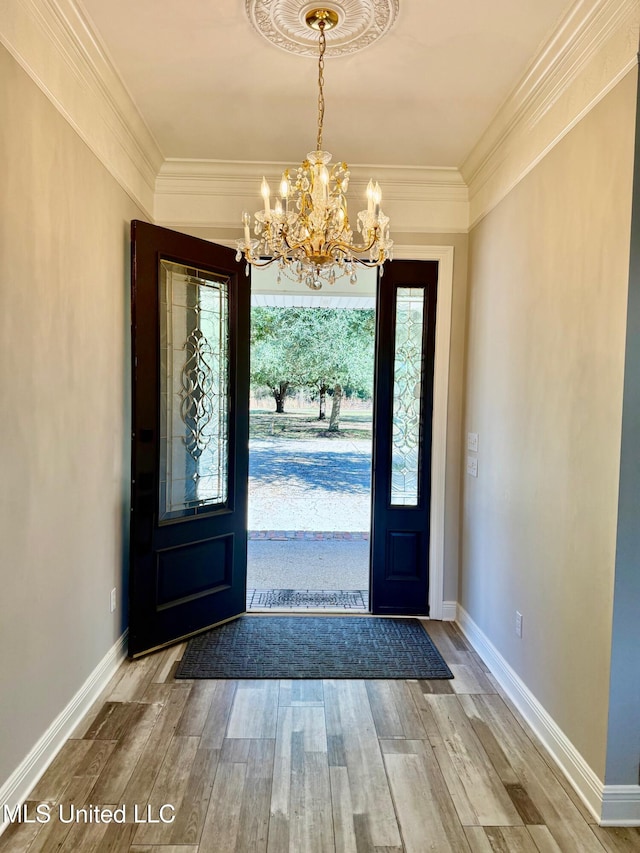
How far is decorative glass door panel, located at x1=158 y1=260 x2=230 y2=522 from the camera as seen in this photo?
307cm

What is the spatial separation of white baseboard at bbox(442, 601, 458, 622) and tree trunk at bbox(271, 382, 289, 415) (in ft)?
20.1

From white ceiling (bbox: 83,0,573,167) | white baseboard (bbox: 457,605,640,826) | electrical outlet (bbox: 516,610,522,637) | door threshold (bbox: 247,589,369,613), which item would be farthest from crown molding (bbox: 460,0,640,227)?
door threshold (bbox: 247,589,369,613)

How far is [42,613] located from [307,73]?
260cm

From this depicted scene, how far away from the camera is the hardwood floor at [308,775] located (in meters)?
1.77

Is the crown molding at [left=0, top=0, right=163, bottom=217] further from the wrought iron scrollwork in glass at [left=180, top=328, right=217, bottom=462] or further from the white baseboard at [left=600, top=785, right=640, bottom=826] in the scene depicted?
the white baseboard at [left=600, top=785, right=640, bottom=826]

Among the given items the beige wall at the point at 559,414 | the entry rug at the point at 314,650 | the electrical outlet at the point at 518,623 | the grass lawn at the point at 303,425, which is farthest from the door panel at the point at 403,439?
the grass lawn at the point at 303,425

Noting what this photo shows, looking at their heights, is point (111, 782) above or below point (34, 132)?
below

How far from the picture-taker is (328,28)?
2066mm

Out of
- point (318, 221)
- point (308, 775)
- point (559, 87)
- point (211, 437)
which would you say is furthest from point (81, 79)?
point (308, 775)

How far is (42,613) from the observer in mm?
2068

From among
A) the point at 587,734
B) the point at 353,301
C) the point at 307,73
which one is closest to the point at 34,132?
the point at 307,73

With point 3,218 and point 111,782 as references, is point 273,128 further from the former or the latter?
point 111,782

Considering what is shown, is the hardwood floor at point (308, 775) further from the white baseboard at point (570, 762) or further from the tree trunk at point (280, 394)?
the tree trunk at point (280, 394)

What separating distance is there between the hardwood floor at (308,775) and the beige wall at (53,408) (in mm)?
299
